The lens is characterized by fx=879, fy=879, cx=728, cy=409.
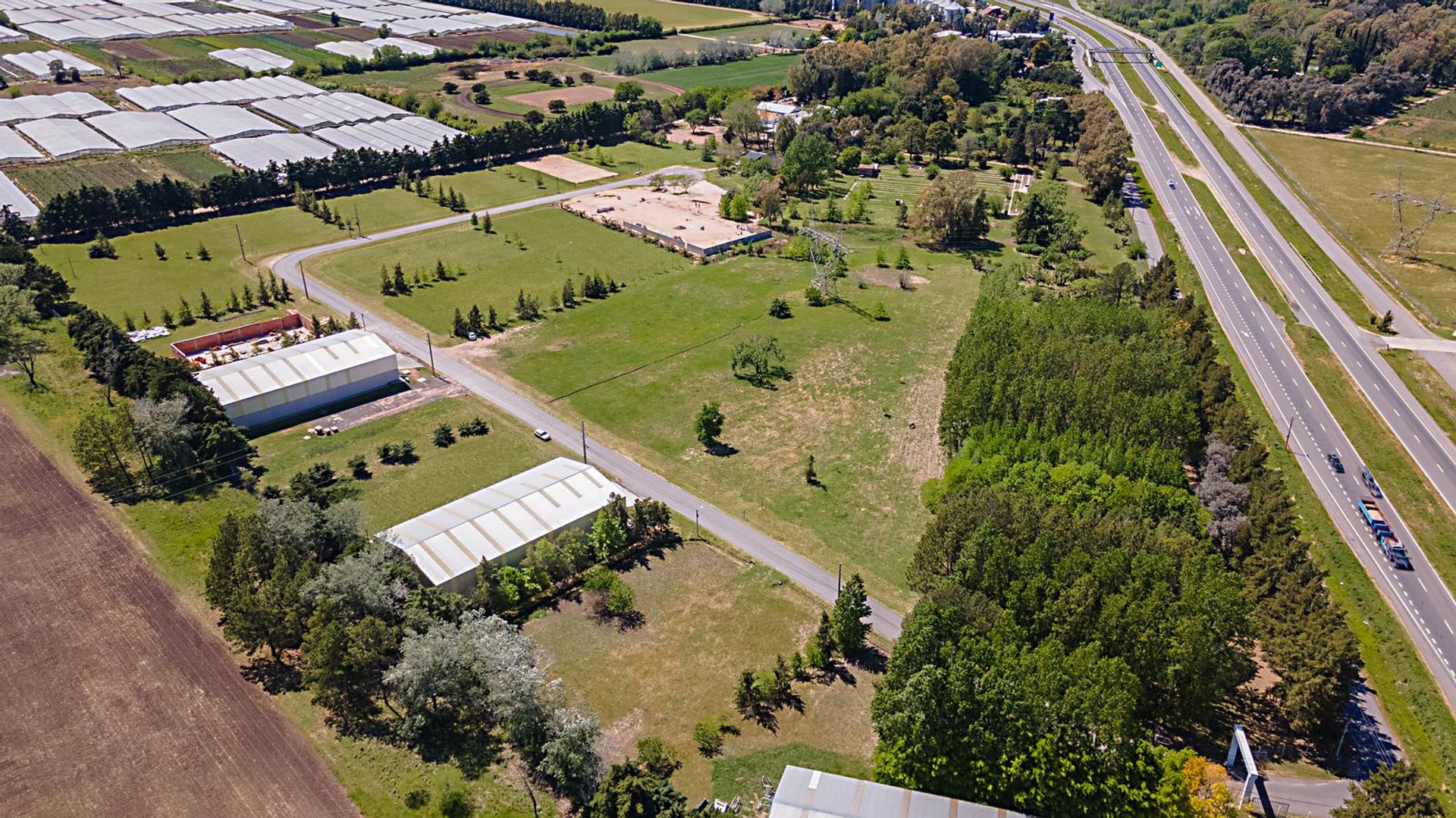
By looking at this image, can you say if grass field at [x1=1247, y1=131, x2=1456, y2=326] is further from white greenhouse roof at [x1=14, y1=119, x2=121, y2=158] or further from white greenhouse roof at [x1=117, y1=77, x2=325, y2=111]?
white greenhouse roof at [x1=14, y1=119, x2=121, y2=158]

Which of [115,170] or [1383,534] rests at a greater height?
[1383,534]

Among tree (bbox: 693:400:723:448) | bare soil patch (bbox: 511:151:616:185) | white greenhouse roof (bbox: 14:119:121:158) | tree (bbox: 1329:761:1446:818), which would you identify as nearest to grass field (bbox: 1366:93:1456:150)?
bare soil patch (bbox: 511:151:616:185)

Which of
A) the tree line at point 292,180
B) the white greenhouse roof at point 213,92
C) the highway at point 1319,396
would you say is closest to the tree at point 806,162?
the tree line at point 292,180

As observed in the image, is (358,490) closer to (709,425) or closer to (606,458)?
(606,458)

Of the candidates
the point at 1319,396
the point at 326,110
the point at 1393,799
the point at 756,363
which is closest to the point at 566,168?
the point at 326,110

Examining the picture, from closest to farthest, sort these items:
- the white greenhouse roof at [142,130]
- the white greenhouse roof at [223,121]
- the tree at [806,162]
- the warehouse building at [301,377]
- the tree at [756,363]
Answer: the warehouse building at [301,377] < the tree at [756,363] < the tree at [806,162] < the white greenhouse roof at [142,130] < the white greenhouse roof at [223,121]

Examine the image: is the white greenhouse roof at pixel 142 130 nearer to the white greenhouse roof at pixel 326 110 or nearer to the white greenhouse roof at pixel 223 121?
the white greenhouse roof at pixel 223 121
